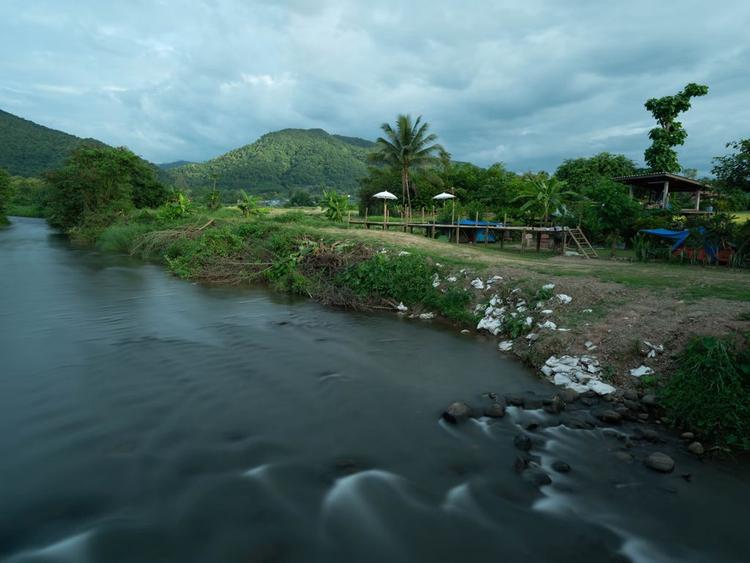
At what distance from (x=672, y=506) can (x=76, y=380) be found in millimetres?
7777

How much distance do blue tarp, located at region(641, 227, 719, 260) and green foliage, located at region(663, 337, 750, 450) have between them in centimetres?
1102

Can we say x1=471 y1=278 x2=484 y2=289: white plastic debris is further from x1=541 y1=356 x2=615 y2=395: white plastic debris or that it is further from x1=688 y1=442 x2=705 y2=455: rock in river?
x1=688 y1=442 x2=705 y2=455: rock in river

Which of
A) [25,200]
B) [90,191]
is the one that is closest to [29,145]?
[25,200]

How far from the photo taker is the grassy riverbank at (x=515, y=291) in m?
7.02

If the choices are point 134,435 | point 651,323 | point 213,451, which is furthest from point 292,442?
point 651,323

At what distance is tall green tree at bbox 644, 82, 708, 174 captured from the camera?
100 ft

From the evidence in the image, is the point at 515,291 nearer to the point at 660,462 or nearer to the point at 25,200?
the point at 660,462

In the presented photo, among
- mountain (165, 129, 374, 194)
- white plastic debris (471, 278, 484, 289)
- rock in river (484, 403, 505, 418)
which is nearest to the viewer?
rock in river (484, 403, 505, 418)

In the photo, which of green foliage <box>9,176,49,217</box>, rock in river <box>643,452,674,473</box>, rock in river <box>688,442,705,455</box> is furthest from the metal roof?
green foliage <box>9,176,49,217</box>

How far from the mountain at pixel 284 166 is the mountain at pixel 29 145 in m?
19.4

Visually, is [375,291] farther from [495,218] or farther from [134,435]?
[495,218]

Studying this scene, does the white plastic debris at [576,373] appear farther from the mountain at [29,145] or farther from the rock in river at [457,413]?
the mountain at [29,145]

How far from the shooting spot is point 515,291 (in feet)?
32.4

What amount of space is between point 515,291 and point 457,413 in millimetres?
4676
